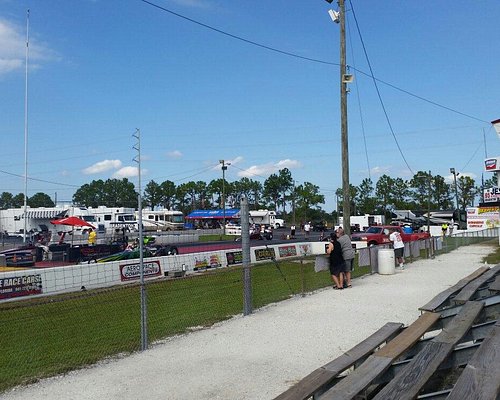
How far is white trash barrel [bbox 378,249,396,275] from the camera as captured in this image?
16.3 m

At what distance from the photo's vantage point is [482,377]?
370 cm

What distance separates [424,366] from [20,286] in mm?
12982

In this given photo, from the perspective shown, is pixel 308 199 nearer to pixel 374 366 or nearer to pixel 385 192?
pixel 385 192

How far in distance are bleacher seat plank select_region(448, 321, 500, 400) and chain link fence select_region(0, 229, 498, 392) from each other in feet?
15.2

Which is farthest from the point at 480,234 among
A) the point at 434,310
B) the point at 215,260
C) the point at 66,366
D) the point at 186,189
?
the point at 186,189

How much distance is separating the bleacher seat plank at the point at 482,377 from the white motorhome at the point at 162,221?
65.2 m

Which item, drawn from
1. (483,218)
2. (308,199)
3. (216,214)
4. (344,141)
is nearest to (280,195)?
(308,199)

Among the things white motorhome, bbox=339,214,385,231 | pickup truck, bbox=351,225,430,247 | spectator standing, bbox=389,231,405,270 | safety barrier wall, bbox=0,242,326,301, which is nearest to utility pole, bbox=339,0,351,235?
spectator standing, bbox=389,231,405,270

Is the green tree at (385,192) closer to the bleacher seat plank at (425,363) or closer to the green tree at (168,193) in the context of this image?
the green tree at (168,193)

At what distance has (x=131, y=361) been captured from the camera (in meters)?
6.67

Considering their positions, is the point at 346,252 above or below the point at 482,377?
above

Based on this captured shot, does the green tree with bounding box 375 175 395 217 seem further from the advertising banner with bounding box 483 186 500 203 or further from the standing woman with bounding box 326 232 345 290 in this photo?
the standing woman with bounding box 326 232 345 290

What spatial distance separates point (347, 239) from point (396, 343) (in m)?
8.13

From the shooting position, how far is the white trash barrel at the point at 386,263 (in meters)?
16.3
